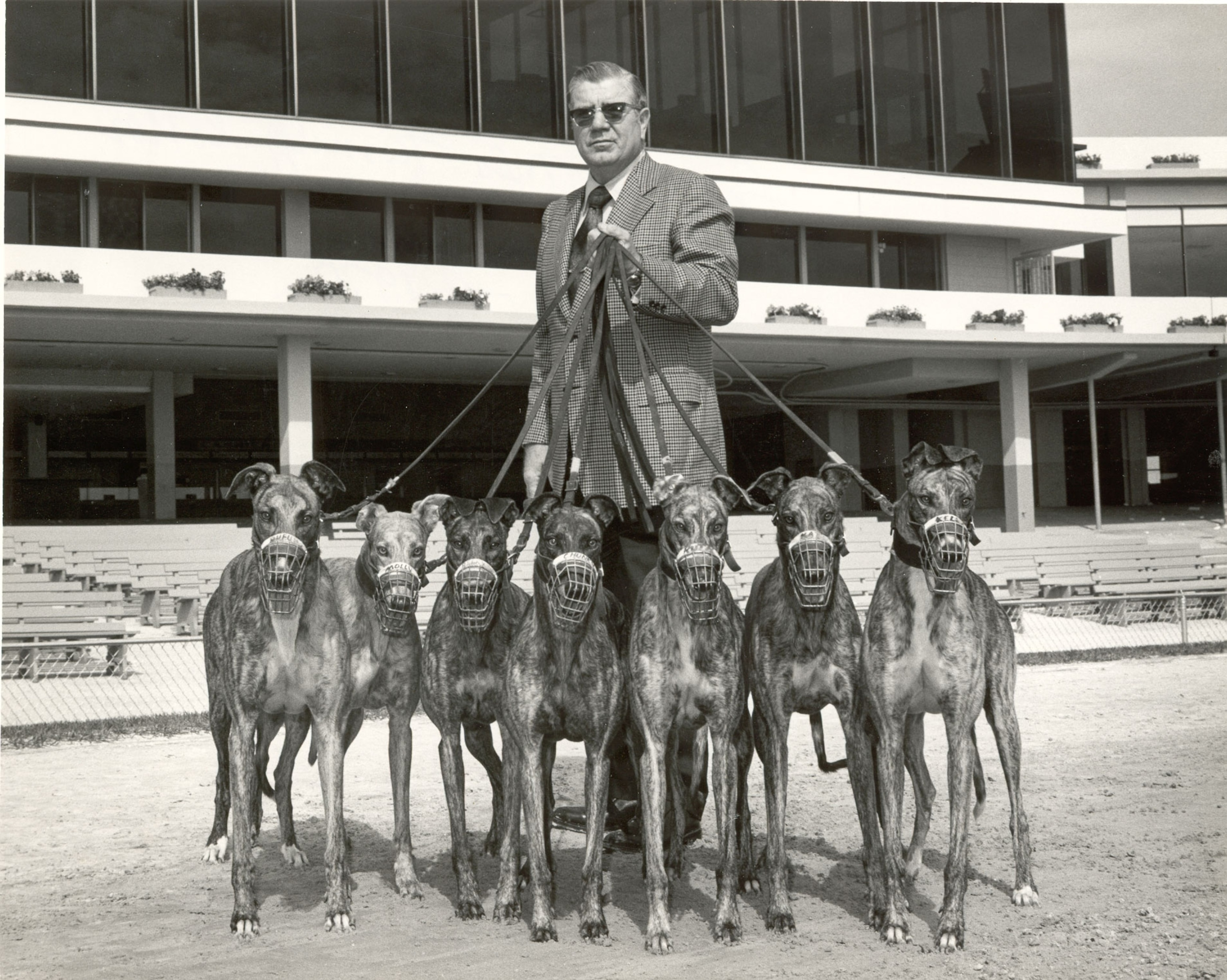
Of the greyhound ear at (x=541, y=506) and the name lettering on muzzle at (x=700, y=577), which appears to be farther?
the greyhound ear at (x=541, y=506)

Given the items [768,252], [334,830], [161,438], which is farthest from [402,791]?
[768,252]

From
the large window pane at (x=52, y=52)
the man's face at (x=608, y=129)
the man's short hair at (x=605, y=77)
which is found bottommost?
the man's face at (x=608, y=129)

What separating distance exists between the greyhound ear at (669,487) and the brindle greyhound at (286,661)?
1.12m

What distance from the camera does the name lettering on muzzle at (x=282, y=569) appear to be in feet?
12.9

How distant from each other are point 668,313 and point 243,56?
21057mm

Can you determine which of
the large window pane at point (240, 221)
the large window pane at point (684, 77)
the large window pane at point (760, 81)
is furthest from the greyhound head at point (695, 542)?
the large window pane at point (760, 81)

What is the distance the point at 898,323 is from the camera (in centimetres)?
2686

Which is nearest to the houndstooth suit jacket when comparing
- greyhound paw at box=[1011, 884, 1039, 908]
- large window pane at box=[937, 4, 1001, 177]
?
greyhound paw at box=[1011, 884, 1039, 908]

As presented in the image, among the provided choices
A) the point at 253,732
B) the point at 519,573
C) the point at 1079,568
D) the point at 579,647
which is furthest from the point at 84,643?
the point at 1079,568

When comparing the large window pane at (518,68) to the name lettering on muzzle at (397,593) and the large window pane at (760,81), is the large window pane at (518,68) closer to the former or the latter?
the large window pane at (760,81)

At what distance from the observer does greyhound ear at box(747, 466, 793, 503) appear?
13.6 ft

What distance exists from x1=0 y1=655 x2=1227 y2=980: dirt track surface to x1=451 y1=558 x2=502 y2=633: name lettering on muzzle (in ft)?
3.55

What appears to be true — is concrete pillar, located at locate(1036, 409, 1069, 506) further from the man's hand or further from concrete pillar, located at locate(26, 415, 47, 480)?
the man's hand

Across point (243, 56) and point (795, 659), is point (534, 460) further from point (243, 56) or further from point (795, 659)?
point (243, 56)
